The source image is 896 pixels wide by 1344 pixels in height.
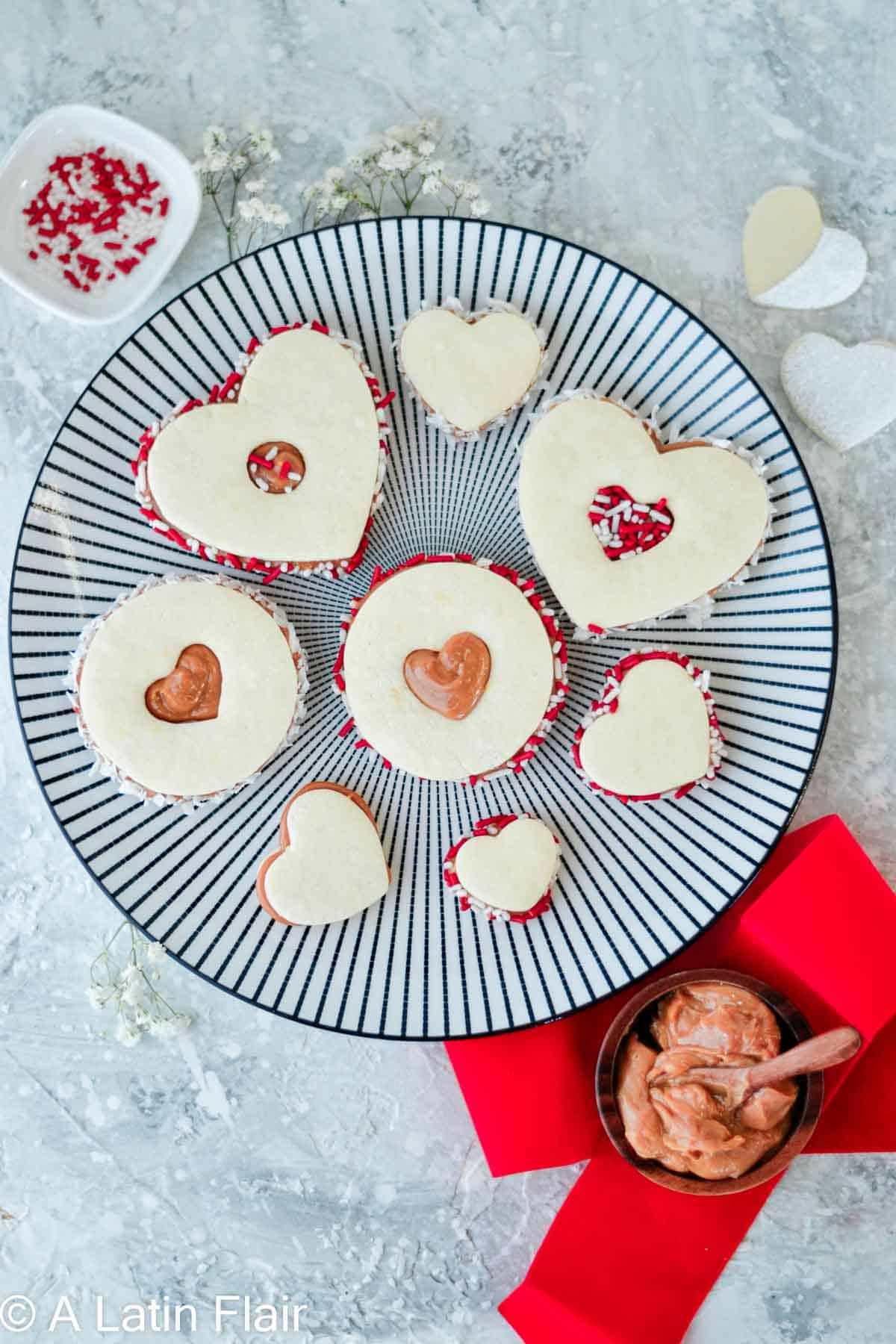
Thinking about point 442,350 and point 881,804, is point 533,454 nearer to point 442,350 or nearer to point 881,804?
point 442,350

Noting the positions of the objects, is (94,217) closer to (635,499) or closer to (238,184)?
(238,184)

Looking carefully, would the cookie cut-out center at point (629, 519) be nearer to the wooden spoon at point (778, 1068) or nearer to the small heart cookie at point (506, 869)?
the small heart cookie at point (506, 869)

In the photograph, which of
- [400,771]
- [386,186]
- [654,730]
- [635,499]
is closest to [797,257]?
[635,499]

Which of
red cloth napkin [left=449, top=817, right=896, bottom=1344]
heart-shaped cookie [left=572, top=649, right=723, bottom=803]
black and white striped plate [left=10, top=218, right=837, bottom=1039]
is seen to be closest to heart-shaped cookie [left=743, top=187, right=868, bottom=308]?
black and white striped plate [left=10, top=218, right=837, bottom=1039]

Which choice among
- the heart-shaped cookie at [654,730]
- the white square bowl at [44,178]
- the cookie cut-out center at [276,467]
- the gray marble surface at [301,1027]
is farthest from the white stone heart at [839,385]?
the white square bowl at [44,178]

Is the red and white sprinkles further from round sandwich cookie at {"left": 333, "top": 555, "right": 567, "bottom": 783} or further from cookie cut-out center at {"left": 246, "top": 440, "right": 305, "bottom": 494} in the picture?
round sandwich cookie at {"left": 333, "top": 555, "right": 567, "bottom": 783}

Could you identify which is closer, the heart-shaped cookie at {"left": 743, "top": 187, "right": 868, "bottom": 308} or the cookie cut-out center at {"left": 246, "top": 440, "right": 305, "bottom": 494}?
the cookie cut-out center at {"left": 246, "top": 440, "right": 305, "bottom": 494}

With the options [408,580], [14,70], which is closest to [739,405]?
[408,580]
